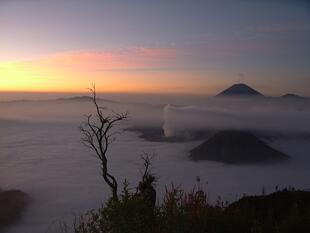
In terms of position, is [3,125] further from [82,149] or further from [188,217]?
[188,217]

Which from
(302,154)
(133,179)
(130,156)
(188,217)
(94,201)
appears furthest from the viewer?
(302,154)

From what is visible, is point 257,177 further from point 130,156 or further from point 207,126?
point 207,126

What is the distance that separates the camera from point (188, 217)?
20.3 ft

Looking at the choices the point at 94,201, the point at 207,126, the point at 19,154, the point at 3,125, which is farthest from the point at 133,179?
the point at 207,126

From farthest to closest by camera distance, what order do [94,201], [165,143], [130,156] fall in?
[165,143] < [130,156] < [94,201]

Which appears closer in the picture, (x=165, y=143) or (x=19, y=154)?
(x=19, y=154)

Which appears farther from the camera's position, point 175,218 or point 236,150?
point 236,150

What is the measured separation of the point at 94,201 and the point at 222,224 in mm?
65982

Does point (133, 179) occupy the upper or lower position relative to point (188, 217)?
lower

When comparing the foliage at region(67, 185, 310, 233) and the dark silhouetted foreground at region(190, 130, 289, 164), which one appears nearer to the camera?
the foliage at region(67, 185, 310, 233)

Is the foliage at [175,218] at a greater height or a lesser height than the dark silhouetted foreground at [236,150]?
greater

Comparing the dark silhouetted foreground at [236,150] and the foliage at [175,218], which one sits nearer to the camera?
the foliage at [175,218]

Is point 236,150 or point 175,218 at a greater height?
point 175,218

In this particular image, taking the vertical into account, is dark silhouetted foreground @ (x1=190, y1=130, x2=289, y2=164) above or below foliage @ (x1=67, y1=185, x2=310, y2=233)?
below
